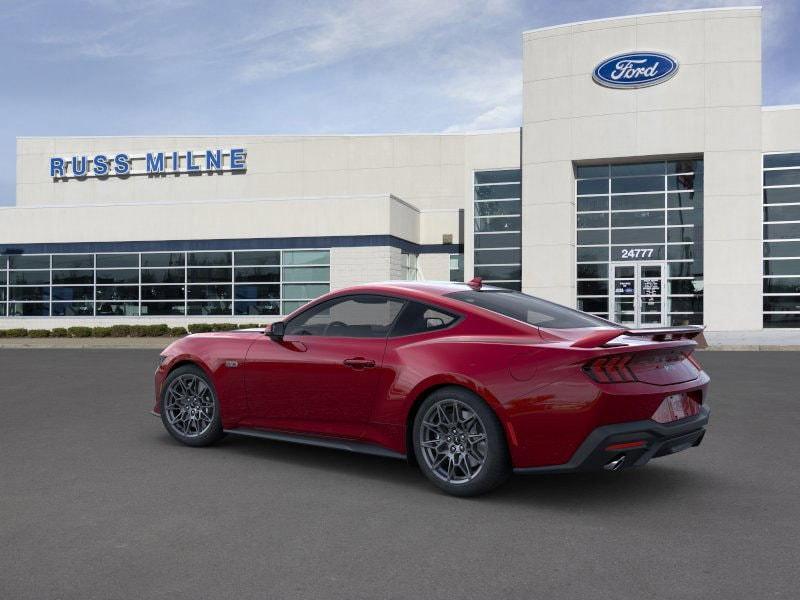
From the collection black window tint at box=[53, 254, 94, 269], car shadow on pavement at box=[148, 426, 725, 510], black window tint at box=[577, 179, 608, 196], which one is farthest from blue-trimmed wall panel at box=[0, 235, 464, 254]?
car shadow on pavement at box=[148, 426, 725, 510]

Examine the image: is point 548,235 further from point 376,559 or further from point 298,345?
point 376,559

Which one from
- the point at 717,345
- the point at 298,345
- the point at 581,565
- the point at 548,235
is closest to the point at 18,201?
the point at 548,235

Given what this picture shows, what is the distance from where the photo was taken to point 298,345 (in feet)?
21.6

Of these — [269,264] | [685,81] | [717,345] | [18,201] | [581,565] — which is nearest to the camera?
[581,565]

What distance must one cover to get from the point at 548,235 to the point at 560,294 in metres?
2.41

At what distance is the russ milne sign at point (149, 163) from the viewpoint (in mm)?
40812

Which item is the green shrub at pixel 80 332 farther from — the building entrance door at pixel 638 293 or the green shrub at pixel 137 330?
the building entrance door at pixel 638 293

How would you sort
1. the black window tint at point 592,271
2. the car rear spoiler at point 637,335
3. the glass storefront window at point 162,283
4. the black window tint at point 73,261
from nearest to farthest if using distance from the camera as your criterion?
the car rear spoiler at point 637,335 < the black window tint at point 592,271 < the glass storefront window at point 162,283 < the black window tint at point 73,261

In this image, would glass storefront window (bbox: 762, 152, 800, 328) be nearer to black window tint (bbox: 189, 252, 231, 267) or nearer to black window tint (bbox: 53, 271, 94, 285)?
black window tint (bbox: 189, 252, 231, 267)

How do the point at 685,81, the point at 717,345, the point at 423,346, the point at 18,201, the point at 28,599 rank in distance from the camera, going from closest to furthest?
the point at 28,599 → the point at 423,346 → the point at 717,345 → the point at 685,81 → the point at 18,201

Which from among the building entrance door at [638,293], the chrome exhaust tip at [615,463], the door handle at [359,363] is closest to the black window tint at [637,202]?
the building entrance door at [638,293]

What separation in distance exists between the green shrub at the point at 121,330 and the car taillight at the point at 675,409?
92.0ft

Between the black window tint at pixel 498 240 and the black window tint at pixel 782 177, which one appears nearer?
the black window tint at pixel 782 177

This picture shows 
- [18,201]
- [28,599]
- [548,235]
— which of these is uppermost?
[18,201]
